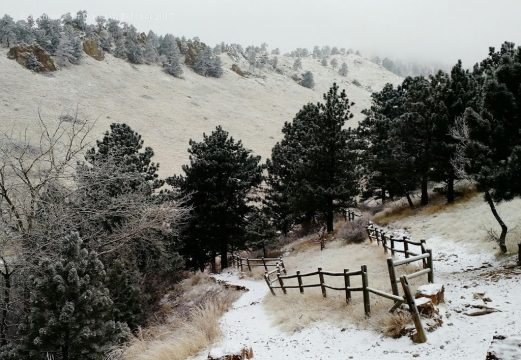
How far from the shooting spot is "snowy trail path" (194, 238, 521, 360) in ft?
24.1

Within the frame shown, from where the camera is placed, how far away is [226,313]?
1395 centimetres

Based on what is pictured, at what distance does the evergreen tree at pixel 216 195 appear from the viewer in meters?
29.8

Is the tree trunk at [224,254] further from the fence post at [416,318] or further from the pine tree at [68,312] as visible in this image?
the fence post at [416,318]

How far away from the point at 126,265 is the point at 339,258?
34.6 feet

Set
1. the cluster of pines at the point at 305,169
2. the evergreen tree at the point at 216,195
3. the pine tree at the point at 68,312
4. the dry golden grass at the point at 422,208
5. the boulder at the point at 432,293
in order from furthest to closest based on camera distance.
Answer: the evergreen tree at the point at 216,195 → the dry golden grass at the point at 422,208 → the cluster of pines at the point at 305,169 → the pine tree at the point at 68,312 → the boulder at the point at 432,293

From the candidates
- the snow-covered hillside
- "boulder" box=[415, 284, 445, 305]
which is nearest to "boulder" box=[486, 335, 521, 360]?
"boulder" box=[415, 284, 445, 305]

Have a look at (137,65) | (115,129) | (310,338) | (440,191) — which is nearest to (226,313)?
(310,338)

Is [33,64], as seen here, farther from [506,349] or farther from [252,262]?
[506,349]

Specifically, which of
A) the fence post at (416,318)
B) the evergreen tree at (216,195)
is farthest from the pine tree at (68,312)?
the evergreen tree at (216,195)

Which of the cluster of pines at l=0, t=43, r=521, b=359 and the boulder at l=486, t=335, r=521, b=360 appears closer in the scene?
the boulder at l=486, t=335, r=521, b=360

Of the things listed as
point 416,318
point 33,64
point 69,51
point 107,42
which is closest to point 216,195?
point 416,318

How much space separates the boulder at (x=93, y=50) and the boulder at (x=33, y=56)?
14.6 m

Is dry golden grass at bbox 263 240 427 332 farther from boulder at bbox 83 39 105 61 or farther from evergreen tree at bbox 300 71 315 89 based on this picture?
evergreen tree at bbox 300 71 315 89

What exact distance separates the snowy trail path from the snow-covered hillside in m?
47.4
